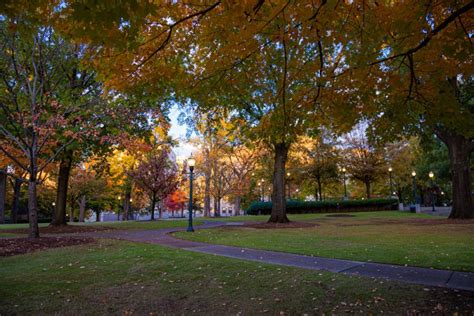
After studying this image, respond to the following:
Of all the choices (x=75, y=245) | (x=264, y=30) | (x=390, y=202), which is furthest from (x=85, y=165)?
(x=264, y=30)

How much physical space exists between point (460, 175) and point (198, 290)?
61.2 feet

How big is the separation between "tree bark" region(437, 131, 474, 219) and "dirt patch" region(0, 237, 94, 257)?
61.7 feet

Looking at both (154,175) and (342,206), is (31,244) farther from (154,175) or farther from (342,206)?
(342,206)

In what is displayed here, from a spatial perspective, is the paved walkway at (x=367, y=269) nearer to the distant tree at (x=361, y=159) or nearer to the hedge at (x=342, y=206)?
the hedge at (x=342, y=206)

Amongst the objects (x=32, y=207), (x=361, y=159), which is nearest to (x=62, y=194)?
(x=32, y=207)

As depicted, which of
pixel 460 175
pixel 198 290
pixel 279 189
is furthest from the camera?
pixel 279 189

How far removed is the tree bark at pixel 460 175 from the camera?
1822 cm

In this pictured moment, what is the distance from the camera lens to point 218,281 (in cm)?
572

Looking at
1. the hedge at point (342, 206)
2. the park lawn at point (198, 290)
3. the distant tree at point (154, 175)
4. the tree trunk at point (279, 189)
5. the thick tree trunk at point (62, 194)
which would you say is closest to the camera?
the park lawn at point (198, 290)

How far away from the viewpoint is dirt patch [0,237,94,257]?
916cm

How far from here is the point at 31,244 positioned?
10273 millimetres

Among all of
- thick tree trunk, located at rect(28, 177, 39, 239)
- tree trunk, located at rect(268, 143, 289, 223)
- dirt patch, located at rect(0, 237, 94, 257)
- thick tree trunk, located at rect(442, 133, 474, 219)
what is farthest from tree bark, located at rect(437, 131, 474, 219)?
thick tree trunk, located at rect(28, 177, 39, 239)

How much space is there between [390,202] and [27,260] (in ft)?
116

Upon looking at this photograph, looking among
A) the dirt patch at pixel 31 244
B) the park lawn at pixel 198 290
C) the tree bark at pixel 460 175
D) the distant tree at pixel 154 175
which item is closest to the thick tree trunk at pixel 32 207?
the dirt patch at pixel 31 244
